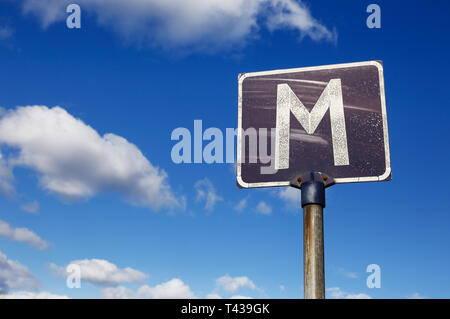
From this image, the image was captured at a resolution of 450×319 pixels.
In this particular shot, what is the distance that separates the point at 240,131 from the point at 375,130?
1.07 metres

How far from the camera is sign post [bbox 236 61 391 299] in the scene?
316 cm

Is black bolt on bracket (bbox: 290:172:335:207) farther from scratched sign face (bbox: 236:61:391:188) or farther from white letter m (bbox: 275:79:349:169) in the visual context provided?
white letter m (bbox: 275:79:349:169)

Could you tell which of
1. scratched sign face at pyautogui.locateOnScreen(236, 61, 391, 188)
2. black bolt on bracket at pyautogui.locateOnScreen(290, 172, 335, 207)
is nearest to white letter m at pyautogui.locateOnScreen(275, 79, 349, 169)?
scratched sign face at pyautogui.locateOnScreen(236, 61, 391, 188)

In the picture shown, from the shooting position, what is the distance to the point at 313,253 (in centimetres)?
285

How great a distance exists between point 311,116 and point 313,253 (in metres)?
1.16

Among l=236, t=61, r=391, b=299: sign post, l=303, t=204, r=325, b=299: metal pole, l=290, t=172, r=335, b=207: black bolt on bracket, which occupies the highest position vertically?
l=236, t=61, r=391, b=299: sign post

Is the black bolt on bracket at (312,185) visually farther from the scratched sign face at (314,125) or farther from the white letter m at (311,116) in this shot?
the white letter m at (311,116)

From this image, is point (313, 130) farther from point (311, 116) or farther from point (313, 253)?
point (313, 253)

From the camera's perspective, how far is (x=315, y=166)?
3.26m

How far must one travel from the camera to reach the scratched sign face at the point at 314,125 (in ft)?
10.5

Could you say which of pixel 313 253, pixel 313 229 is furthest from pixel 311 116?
pixel 313 253

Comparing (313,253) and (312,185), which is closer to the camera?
(313,253)
